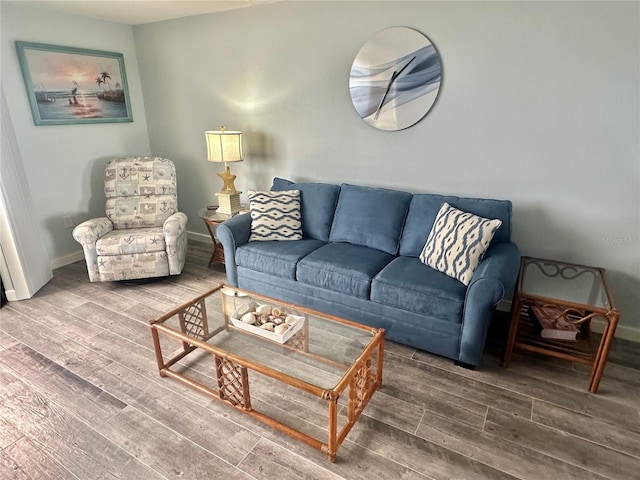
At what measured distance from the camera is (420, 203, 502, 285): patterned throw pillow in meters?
→ 2.15

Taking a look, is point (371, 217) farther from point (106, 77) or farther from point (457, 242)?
point (106, 77)

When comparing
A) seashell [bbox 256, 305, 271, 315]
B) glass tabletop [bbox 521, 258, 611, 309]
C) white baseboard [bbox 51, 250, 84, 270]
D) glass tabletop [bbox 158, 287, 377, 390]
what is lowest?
white baseboard [bbox 51, 250, 84, 270]

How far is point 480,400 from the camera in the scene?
193 centimetres

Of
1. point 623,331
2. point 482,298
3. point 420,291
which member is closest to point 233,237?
point 420,291

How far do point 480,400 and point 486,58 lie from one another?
2094mm

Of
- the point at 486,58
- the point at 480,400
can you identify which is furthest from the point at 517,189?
the point at 480,400

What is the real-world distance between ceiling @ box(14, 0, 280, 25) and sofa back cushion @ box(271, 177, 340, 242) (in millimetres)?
1593

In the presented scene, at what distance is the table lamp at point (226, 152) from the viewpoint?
3.18 meters

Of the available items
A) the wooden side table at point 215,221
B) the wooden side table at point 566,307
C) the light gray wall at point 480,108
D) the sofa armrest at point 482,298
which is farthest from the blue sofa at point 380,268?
the wooden side table at point 215,221

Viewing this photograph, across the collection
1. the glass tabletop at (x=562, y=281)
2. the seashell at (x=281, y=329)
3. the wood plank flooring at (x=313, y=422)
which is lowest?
the wood plank flooring at (x=313, y=422)

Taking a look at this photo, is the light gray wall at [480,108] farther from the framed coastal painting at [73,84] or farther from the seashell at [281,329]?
the seashell at [281,329]

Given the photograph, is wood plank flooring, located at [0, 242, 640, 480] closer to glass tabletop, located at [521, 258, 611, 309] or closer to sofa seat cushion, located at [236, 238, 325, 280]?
glass tabletop, located at [521, 258, 611, 309]

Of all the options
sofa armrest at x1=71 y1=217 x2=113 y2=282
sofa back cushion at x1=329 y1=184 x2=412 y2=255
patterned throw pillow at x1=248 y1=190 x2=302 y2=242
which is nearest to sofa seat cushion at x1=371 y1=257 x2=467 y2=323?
sofa back cushion at x1=329 y1=184 x2=412 y2=255

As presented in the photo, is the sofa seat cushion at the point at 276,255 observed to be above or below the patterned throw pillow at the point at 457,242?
below
